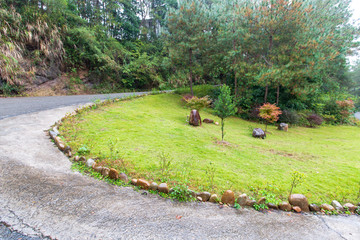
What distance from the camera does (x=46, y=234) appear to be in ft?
4.70

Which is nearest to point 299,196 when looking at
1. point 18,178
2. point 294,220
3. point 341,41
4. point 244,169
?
point 294,220

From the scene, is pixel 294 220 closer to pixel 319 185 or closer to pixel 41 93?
pixel 319 185

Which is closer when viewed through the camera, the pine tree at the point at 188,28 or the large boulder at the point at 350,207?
the large boulder at the point at 350,207

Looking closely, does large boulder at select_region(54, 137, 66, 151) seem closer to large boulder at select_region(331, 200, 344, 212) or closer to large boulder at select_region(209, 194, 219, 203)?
large boulder at select_region(209, 194, 219, 203)

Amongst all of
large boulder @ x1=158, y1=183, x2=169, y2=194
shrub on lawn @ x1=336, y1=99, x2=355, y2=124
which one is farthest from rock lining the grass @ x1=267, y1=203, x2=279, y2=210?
shrub on lawn @ x1=336, y1=99, x2=355, y2=124

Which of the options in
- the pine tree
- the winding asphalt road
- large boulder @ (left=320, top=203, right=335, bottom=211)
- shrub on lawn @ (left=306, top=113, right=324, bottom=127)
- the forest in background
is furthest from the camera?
shrub on lawn @ (left=306, top=113, right=324, bottom=127)

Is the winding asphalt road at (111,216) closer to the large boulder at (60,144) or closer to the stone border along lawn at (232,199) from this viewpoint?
the stone border along lawn at (232,199)

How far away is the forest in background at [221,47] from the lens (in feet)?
28.7

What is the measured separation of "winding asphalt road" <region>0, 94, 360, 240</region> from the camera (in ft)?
5.02

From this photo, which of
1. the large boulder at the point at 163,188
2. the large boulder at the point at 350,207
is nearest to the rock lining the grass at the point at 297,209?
the large boulder at the point at 350,207

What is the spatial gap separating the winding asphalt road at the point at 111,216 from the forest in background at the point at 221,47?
835cm

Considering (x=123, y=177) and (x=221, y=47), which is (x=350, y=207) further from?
(x=221, y=47)

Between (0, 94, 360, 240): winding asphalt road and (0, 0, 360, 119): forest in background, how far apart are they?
8346 mm

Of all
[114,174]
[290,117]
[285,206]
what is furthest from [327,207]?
[290,117]
